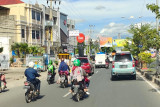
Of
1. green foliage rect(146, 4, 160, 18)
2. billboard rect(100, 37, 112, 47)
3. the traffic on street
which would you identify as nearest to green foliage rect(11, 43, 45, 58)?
the traffic on street

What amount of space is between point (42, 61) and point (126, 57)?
1454 centimetres

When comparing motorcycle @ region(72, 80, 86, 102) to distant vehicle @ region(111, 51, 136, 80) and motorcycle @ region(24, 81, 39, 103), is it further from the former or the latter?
distant vehicle @ region(111, 51, 136, 80)

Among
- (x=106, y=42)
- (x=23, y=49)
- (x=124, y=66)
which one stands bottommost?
(x=124, y=66)

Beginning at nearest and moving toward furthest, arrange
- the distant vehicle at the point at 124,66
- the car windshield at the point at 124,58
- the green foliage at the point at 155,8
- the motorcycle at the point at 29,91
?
the motorcycle at the point at 29,91 < the green foliage at the point at 155,8 < the distant vehicle at the point at 124,66 < the car windshield at the point at 124,58

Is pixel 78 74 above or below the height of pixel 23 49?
below

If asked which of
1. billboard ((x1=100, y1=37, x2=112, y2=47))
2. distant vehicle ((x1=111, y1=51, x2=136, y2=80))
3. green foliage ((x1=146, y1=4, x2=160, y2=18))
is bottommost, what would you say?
distant vehicle ((x1=111, y1=51, x2=136, y2=80))

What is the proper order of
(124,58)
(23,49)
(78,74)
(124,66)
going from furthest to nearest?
(23,49)
(124,58)
(124,66)
(78,74)

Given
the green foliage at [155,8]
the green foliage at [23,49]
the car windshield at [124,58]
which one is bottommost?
the car windshield at [124,58]

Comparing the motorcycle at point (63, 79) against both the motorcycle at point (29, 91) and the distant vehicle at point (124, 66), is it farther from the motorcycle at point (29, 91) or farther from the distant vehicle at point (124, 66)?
the distant vehicle at point (124, 66)

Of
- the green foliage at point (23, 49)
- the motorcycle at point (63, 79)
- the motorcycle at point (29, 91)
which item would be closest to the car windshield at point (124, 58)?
the motorcycle at point (63, 79)

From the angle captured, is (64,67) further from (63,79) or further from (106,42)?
(106,42)

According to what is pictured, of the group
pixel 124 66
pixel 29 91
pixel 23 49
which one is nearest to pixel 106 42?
pixel 23 49

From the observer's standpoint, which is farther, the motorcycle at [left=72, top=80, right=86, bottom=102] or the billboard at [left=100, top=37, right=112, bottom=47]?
the billboard at [left=100, top=37, right=112, bottom=47]

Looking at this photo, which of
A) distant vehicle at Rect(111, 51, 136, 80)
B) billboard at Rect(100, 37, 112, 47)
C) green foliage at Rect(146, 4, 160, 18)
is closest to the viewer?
green foliage at Rect(146, 4, 160, 18)
